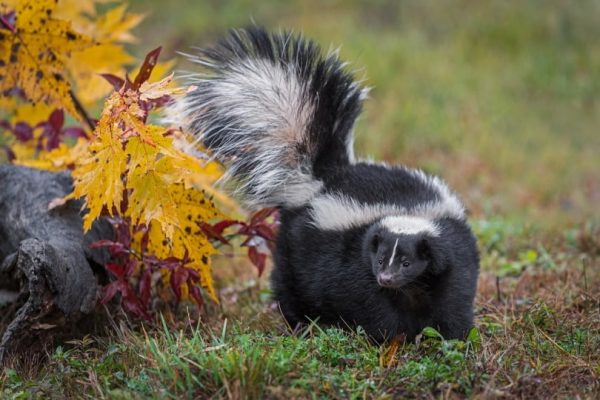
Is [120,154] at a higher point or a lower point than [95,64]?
lower

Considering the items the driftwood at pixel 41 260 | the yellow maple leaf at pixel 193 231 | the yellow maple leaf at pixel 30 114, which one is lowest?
the driftwood at pixel 41 260

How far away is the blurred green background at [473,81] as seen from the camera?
9641 mm

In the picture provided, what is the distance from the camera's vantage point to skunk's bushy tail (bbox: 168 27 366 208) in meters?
4.73

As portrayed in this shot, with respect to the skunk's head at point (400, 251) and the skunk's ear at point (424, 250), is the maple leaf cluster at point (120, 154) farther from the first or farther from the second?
the skunk's ear at point (424, 250)

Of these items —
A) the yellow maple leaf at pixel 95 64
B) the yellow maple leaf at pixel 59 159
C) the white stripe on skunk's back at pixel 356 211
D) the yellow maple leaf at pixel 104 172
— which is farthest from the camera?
the yellow maple leaf at pixel 95 64

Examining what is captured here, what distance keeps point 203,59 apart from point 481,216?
4.12 meters

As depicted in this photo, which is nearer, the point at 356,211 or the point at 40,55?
the point at 356,211

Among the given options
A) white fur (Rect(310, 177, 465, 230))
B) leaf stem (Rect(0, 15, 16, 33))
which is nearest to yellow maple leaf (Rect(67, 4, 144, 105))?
leaf stem (Rect(0, 15, 16, 33))

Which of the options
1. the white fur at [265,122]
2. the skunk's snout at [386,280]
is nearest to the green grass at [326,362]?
the skunk's snout at [386,280]

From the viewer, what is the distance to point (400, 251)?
4102mm

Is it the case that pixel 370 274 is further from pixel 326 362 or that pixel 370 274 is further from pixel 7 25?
pixel 7 25

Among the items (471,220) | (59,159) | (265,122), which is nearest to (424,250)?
(265,122)

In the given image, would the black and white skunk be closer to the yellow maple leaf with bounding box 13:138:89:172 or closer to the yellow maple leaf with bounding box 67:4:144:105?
the yellow maple leaf with bounding box 13:138:89:172

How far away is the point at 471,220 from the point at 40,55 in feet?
14.2
